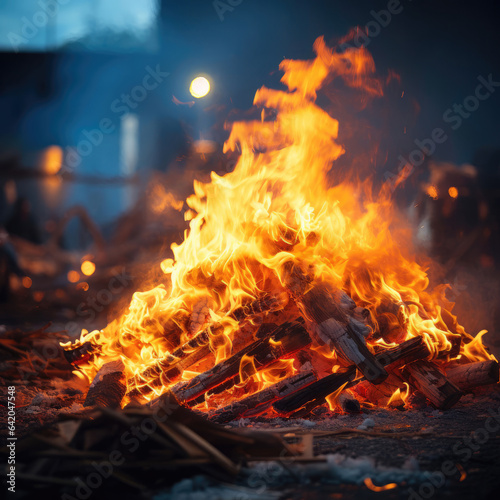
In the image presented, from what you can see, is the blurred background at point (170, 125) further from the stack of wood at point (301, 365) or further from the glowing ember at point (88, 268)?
the stack of wood at point (301, 365)

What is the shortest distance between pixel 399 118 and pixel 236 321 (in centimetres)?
744

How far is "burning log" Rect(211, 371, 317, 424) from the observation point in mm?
4195

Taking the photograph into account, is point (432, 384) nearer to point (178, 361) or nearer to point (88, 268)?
point (178, 361)

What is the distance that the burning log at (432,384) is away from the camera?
14.1 ft

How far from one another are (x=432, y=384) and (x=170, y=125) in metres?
16.1

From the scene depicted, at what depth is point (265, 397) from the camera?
425 cm

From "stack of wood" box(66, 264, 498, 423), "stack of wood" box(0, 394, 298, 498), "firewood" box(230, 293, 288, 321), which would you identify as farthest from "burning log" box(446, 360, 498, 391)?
"stack of wood" box(0, 394, 298, 498)

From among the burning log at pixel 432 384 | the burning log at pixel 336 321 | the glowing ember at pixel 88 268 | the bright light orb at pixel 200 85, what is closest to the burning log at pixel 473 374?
the burning log at pixel 432 384

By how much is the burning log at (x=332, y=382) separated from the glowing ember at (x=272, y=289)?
153mm

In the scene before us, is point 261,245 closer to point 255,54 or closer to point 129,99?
point 255,54

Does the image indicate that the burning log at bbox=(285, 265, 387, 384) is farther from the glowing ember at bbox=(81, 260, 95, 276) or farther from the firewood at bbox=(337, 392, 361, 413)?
the glowing ember at bbox=(81, 260, 95, 276)

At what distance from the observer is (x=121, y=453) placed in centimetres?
281

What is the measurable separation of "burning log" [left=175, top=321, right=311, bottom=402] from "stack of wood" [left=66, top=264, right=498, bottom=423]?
10 millimetres

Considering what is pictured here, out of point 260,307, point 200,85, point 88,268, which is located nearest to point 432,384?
point 260,307
